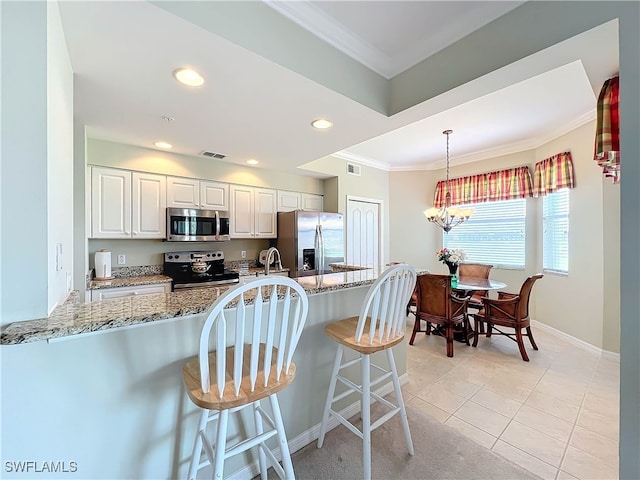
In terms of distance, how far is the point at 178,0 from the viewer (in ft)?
4.09

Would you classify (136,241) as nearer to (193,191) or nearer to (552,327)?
(193,191)

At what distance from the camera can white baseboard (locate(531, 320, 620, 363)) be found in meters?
3.01

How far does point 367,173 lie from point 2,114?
15.0 feet

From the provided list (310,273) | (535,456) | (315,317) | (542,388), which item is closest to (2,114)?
(315,317)

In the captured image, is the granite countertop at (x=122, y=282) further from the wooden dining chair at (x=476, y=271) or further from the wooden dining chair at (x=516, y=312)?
the wooden dining chair at (x=476, y=271)

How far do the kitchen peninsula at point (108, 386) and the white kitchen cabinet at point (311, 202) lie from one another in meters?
3.18

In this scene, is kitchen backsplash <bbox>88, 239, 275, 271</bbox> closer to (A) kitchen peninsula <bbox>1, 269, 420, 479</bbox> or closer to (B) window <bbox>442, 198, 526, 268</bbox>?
(A) kitchen peninsula <bbox>1, 269, 420, 479</bbox>

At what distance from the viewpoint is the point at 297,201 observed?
4.47 m

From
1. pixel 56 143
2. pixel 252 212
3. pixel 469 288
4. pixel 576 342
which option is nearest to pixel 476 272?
pixel 469 288

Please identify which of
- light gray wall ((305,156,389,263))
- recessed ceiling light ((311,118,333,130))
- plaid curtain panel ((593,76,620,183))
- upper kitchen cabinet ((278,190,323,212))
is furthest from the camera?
light gray wall ((305,156,389,263))

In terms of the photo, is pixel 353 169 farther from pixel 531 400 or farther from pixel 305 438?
pixel 305 438

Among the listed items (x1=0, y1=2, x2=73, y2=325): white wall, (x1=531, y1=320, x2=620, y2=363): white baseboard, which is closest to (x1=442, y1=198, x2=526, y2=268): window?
(x1=531, y1=320, x2=620, y2=363): white baseboard

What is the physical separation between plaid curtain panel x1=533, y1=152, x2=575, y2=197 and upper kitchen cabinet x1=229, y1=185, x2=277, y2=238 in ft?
12.7

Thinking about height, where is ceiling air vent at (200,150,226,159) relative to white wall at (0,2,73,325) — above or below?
above
